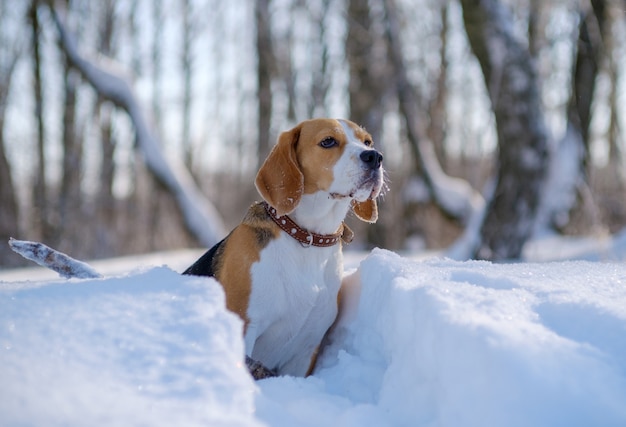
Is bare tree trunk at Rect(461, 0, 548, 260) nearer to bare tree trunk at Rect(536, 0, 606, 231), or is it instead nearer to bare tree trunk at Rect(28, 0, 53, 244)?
bare tree trunk at Rect(536, 0, 606, 231)

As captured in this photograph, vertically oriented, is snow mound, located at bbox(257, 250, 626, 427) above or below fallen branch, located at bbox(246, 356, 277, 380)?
above

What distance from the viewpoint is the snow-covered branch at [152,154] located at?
10336mm

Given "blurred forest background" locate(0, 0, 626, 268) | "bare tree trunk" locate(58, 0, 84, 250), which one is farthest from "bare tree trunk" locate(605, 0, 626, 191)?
"bare tree trunk" locate(58, 0, 84, 250)

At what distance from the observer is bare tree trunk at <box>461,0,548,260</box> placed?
663cm

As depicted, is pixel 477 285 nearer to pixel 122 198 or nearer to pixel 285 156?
pixel 285 156

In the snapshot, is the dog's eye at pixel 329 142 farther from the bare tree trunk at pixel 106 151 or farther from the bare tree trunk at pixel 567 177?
the bare tree trunk at pixel 106 151

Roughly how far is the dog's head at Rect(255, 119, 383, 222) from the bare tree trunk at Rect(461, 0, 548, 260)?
3.75 m

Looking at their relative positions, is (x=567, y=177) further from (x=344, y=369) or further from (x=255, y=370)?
(x=255, y=370)

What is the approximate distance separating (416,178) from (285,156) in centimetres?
920

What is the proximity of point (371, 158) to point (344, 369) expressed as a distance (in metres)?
1.26

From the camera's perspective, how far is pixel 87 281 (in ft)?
7.39

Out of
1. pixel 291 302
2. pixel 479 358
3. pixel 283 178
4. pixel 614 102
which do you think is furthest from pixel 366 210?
pixel 614 102

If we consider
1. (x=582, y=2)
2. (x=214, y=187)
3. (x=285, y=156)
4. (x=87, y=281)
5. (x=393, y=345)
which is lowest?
(x=214, y=187)

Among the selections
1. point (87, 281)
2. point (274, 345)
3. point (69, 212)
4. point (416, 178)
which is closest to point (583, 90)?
point (416, 178)
